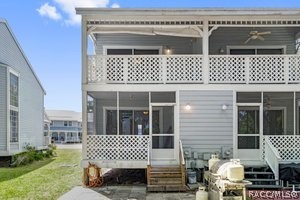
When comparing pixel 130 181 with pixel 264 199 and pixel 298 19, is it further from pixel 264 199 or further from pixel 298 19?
pixel 298 19

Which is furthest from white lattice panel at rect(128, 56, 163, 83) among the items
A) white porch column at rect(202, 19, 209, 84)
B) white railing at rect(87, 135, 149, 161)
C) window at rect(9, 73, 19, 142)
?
window at rect(9, 73, 19, 142)

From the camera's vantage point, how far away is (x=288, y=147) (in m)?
13.5

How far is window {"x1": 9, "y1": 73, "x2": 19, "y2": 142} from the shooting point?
21.4m

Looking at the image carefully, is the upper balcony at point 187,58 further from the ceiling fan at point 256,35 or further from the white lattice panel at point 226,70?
the ceiling fan at point 256,35

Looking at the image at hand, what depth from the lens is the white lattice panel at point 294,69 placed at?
1375 cm

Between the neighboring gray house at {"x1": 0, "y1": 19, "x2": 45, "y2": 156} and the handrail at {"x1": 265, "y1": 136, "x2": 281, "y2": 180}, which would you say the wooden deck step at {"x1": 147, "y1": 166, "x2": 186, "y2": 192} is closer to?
the handrail at {"x1": 265, "y1": 136, "x2": 281, "y2": 180}

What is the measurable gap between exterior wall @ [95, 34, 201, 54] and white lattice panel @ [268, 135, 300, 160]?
592 cm

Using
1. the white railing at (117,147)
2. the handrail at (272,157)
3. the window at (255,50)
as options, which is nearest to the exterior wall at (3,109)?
the white railing at (117,147)

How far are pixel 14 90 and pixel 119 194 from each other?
1349 centimetres

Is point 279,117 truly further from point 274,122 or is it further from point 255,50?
point 255,50

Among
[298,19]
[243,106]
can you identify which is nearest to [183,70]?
[243,106]

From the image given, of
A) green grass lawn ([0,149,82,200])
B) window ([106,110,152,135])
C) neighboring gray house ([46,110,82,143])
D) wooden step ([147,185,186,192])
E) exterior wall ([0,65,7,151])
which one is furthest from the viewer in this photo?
neighboring gray house ([46,110,82,143])

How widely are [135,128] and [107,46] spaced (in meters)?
4.16

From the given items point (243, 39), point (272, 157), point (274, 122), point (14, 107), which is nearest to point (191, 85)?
point (272, 157)
